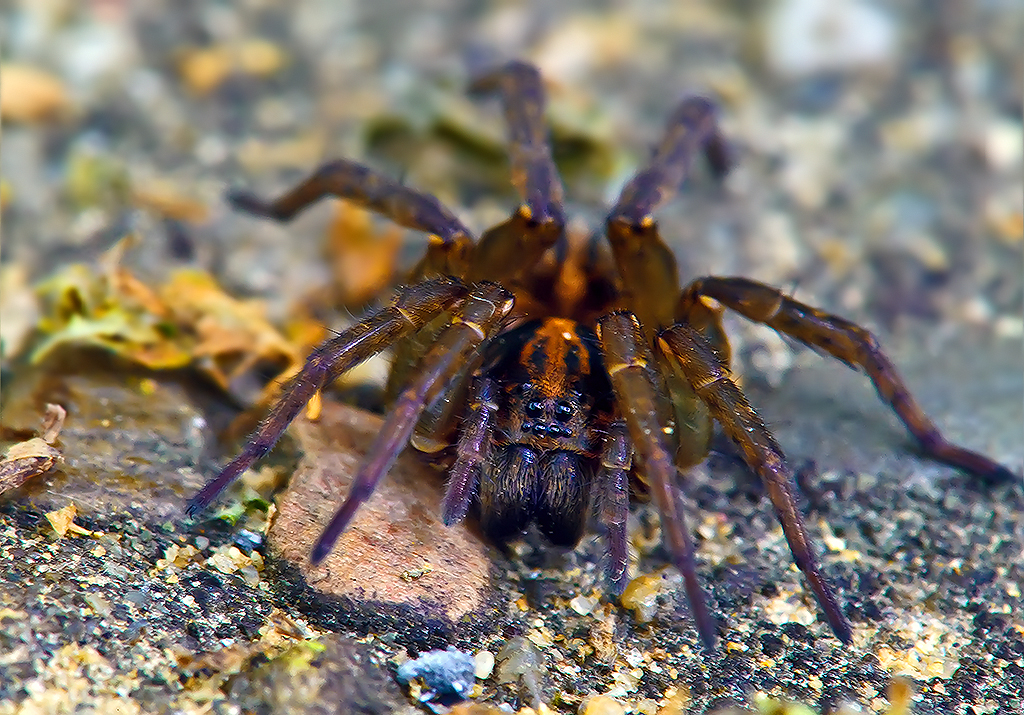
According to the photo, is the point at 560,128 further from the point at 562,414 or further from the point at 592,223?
the point at 562,414

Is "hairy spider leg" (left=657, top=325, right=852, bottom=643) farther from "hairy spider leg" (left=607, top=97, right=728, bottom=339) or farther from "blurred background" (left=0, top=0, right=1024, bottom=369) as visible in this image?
"blurred background" (left=0, top=0, right=1024, bottom=369)

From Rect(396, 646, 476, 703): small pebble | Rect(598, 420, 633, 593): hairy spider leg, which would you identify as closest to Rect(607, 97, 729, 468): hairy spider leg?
Rect(598, 420, 633, 593): hairy spider leg

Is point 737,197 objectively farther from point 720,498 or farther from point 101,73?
point 101,73

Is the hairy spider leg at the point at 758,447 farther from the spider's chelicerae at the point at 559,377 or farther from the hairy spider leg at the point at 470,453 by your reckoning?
the hairy spider leg at the point at 470,453

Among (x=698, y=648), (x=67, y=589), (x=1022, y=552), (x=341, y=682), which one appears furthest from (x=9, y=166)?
(x=1022, y=552)

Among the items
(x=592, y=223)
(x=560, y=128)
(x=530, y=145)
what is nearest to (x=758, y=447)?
(x=530, y=145)

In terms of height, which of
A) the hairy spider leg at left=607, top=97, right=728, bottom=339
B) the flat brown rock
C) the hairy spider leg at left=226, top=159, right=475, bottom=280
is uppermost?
the hairy spider leg at left=607, top=97, right=728, bottom=339

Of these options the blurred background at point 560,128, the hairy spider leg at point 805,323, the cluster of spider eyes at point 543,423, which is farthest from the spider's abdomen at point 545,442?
the blurred background at point 560,128
